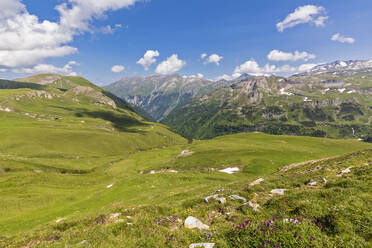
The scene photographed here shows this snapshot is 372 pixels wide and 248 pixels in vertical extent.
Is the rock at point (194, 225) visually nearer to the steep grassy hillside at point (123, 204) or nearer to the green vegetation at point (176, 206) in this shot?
→ the green vegetation at point (176, 206)

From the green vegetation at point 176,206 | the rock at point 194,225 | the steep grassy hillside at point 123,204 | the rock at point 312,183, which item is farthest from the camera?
the rock at point 312,183

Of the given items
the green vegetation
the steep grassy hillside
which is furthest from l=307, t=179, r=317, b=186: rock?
the steep grassy hillside

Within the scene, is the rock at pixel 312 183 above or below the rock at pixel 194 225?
above

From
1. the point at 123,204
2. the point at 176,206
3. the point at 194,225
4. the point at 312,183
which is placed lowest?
the point at 123,204

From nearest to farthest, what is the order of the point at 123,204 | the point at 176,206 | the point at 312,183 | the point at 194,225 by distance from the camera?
1. the point at 194,225
2. the point at 176,206
3. the point at 312,183
4. the point at 123,204

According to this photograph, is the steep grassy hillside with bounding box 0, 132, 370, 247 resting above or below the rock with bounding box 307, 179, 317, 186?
below

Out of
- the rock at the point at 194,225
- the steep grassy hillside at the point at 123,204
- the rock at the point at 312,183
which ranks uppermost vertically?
the rock at the point at 312,183

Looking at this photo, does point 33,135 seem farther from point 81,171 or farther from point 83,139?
point 81,171

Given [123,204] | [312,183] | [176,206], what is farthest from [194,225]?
[123,204]

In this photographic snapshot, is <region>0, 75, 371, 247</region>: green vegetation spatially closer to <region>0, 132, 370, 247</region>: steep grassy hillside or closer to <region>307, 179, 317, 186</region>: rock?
<region>0, 132, 370, 247</region>: steep grassy hillside

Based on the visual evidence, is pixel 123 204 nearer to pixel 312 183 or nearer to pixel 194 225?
pixel 194 225

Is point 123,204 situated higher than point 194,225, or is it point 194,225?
point 194,225

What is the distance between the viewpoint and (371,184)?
39.6 feet

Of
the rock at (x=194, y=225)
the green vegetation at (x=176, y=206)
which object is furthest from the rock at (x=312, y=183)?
the rock at (x=194, y=225)
